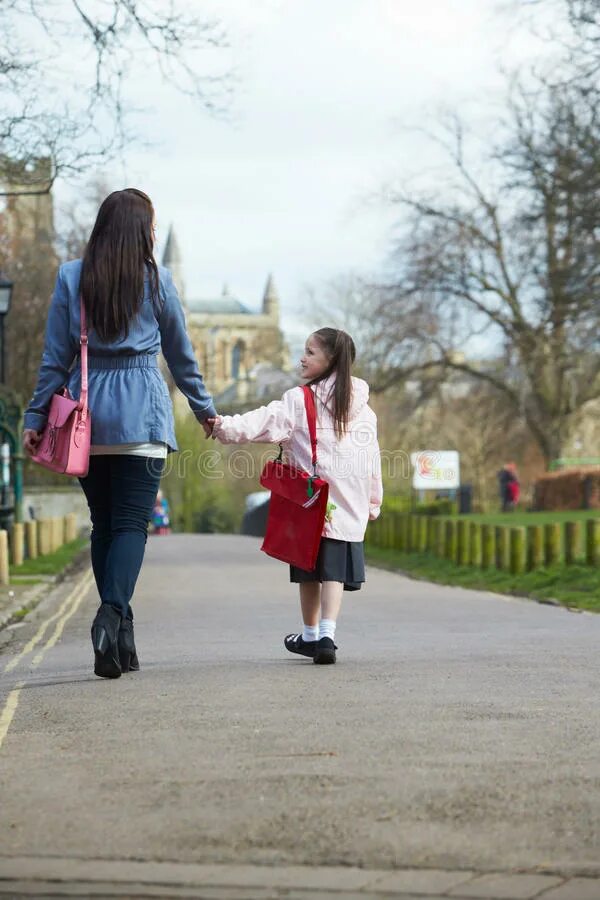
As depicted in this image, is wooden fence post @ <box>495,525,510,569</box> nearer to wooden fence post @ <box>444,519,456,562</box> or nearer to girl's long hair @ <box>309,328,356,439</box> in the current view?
wooden fence post @ <box>444,519,456,562</box>

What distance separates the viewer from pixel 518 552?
19.9m

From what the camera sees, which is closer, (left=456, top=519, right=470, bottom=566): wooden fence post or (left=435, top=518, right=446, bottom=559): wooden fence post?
(left=456, top=519, right=470, bottom=566): wooden fence post

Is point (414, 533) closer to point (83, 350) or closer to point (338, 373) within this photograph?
point (338, 373)

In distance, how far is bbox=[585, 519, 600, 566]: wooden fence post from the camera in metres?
17.8

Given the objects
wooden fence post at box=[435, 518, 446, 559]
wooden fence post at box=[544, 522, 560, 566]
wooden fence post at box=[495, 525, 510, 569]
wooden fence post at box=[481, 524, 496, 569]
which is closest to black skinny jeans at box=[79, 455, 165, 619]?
wooden fence post at box=[544, 522, 560, 566]

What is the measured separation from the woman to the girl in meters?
0.85

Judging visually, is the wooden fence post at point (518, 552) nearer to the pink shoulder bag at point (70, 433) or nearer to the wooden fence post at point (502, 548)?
the wooden fence post at point (502, 548)

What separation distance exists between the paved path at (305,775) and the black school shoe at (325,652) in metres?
0.12

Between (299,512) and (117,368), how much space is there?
1.24m

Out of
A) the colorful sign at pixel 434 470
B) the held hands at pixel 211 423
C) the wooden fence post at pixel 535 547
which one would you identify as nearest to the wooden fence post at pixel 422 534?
the wooden fence post at pixel 535 547

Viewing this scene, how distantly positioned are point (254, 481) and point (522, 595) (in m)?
64.9

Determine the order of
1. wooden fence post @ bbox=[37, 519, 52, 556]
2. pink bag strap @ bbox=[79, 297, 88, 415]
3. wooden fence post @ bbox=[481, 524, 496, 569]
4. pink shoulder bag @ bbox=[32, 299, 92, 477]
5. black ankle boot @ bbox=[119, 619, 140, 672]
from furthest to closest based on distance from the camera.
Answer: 1. wooden fence post @ bbox=[37, 519, 52, 556]
2. wooden fence post @ bbox=[481, 524, 496, 569]
3. black ankle boot @ bbox=[119, 619, 140, 672]
4. pink bag strap @ bbox=[79, 297, 88, 415]
5. pink shoulder bag @ bbox=[32, 299, 92, 477]

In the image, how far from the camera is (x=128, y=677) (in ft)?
22.4

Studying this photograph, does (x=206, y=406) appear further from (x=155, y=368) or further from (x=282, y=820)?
(x=282, y=820)
